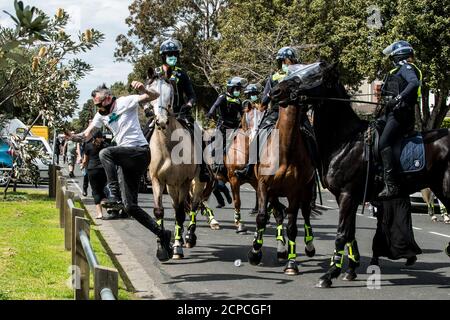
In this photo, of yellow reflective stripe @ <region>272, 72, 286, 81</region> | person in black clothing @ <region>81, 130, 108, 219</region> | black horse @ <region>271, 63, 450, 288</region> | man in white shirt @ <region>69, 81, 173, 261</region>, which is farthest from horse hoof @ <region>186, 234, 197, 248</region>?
person in black clothing @ <region>81, 130, 108, 219</region>

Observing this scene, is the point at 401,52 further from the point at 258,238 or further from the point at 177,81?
the point at 177,81

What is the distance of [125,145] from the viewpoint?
32.6ft

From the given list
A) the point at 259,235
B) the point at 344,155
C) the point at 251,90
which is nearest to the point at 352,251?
the point at 344,155

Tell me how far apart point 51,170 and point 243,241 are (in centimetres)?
1063

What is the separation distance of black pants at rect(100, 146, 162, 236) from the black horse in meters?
1.93

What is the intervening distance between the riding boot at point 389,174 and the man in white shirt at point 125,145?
301cm

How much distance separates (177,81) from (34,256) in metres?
3.40

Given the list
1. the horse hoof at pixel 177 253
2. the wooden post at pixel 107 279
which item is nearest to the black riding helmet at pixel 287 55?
the horse hoof at pixel 177 253

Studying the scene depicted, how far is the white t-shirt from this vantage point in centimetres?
989

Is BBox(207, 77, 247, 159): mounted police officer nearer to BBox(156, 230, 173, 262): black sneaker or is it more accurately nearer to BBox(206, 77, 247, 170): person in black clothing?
BBox(206, 77, 247, 170): person in black clothing

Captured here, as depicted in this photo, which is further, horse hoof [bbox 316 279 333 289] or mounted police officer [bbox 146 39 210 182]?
mounted police officer [bbox 146 39 210 182]
